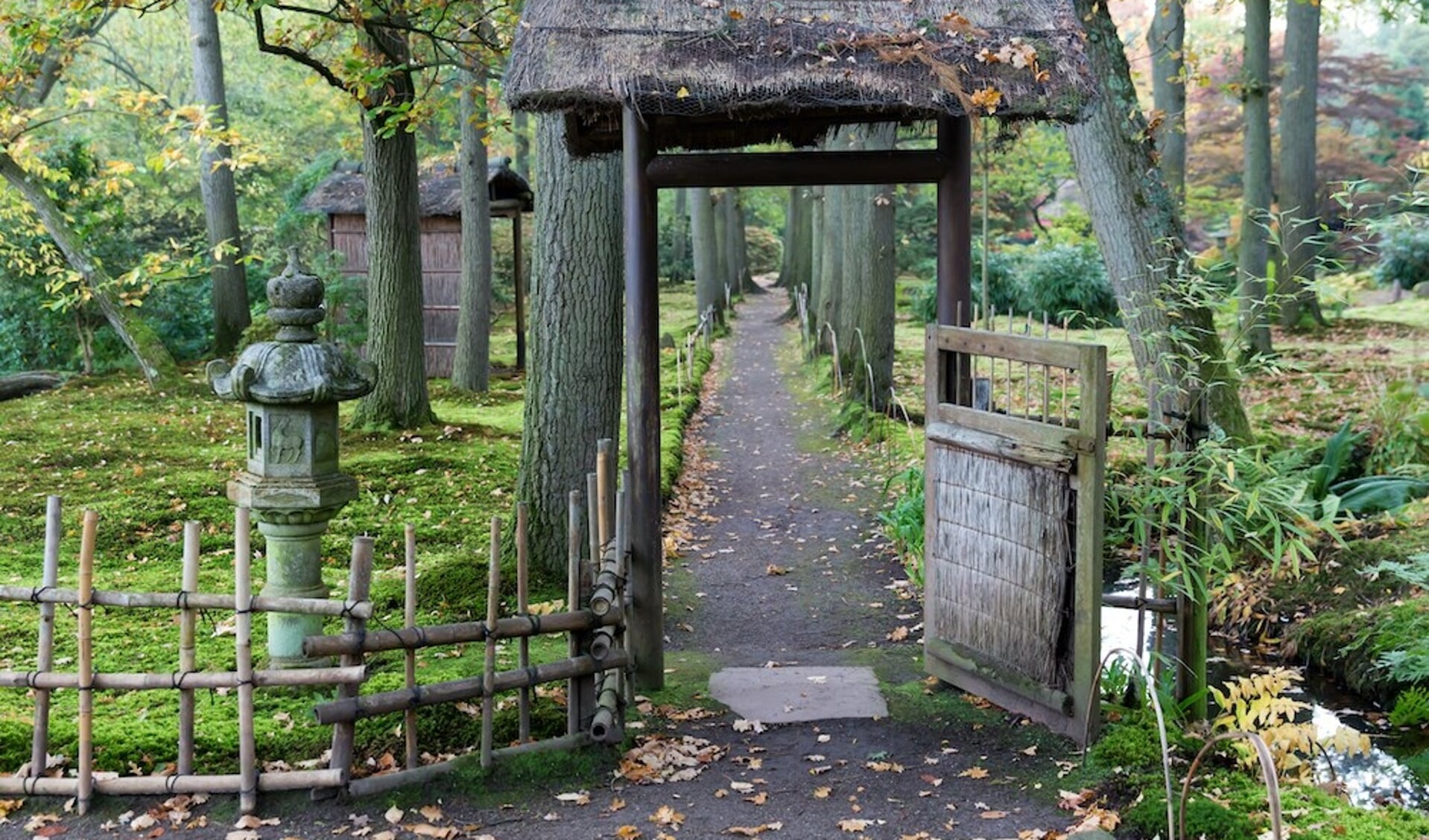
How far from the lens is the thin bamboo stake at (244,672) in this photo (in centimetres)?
492

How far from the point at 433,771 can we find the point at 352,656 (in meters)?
0.59

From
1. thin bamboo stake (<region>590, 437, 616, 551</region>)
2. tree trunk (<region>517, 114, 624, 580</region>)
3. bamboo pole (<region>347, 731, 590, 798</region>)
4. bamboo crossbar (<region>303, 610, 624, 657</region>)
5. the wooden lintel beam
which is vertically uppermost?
the wooden lintel beam

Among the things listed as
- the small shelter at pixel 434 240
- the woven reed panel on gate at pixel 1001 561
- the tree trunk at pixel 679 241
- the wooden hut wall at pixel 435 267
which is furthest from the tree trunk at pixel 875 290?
the tree trunk at pixel 679 241

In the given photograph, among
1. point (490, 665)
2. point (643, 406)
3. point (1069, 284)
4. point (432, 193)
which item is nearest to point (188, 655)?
point (490, 665)

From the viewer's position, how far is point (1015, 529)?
19.3 ft

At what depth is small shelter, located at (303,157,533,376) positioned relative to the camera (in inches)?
761

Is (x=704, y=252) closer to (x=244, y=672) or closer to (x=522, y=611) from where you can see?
(x=522, y=611)

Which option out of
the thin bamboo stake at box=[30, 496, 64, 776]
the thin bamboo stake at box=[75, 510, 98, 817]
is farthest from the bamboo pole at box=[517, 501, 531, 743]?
the thin bamboo stake at box=[30, 496, 64, 776]

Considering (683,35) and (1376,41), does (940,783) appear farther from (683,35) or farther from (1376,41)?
(1376,41)

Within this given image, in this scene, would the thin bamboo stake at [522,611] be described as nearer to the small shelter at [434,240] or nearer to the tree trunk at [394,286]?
the tree trunk at [394,286]

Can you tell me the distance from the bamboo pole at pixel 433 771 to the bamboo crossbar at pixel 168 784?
102 millimetres

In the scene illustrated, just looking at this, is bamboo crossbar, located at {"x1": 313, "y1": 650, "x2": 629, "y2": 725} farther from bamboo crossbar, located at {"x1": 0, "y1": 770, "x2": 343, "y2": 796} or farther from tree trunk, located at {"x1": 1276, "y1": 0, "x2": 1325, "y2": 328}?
tree trunk, located at {"x1": 1276, "y1": 0, "x2": 1325, "y2": 328}

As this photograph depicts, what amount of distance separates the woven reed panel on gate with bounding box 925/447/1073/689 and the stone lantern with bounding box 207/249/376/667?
9.56ft

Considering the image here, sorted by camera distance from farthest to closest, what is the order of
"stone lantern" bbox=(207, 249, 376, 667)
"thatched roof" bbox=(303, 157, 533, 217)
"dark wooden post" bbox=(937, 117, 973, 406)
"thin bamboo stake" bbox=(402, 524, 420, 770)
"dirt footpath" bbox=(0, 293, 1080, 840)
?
"thatched roof" bbox=(303, 157, 533, 217)
"dark wooden post" bbox=(937, 117, 973, 406)
"stone lantern" bbox=(207, 249, 376, 667)
"thin bamboo stake" bbox=(402, 524, 420, 770)
"dirt footpath" bbox=(0, 293, 1080, 840)
